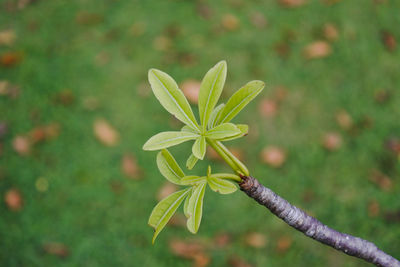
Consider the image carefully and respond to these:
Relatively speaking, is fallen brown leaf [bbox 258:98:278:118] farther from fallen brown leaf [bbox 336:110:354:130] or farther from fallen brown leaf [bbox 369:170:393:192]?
fallen brown leaf [bbox 369:170:393:192]

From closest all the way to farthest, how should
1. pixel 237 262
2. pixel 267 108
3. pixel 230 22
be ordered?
pixel 237 262
pixel 267 108
pixel 230 22

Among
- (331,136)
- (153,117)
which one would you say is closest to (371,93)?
(331,136)

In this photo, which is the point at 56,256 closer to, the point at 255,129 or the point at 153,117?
the point at 153,117

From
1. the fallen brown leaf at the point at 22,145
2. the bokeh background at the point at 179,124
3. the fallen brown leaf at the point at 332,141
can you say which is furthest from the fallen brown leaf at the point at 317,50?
the fallen brown leaf at the point at 22,145

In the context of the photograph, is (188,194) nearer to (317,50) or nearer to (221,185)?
(221,185)

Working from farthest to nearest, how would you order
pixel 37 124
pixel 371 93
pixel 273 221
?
pixel 371 93 → pixel 37 124 → pixel 273 221

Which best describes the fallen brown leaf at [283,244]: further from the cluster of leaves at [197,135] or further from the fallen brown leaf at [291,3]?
the fallen brown leaf at [291,3]

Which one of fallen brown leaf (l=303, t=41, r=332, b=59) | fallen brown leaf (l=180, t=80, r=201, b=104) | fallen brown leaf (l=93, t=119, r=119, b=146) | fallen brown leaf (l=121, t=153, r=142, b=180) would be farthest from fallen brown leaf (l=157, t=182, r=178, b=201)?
fallen brown leaf (l=303, t=41, r=332, b=59)

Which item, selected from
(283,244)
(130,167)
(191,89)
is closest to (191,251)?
(283,244)
